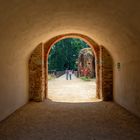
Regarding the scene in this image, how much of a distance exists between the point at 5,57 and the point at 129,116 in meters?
3.94

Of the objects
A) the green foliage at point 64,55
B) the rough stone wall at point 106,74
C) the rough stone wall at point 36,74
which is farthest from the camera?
the green foliage at point 64,55

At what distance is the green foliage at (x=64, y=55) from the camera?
4912 cm

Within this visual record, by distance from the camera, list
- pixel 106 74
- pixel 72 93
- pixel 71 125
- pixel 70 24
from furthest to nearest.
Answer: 1. pixel 72 93
2. pixel 106 74
3. pixel 70 24
4. pixel 71 125

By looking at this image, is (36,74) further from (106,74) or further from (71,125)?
(71,125)

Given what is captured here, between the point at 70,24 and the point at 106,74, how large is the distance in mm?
3631

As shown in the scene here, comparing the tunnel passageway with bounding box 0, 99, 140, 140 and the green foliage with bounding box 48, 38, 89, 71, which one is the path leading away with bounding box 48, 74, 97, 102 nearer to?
Result: the tunnel passageway with bounding box 0, 99, 140, 140

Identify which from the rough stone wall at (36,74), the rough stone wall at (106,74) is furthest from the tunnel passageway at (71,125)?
the rough stone wall at (106,74)

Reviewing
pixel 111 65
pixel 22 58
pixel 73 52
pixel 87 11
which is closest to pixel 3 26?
pixel 87 11

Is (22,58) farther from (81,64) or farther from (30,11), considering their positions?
(81,64)

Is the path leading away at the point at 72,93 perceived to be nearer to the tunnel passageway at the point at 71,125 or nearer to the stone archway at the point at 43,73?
the stone archway at the point at 43,73

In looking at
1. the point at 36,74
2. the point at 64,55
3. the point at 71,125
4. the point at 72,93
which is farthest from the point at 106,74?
the point at 64,55

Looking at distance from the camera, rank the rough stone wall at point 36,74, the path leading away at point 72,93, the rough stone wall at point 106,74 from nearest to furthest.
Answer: the rough stone wall at point 36,74 < the rough stone wall at point 106,74 < the path leading away at point 72,93

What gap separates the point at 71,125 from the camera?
642 cm

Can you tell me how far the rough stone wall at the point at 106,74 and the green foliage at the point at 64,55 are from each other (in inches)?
1457
